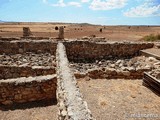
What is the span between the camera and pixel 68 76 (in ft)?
24.3

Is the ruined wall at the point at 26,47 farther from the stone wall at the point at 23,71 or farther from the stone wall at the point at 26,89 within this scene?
the stone wall at the point at 26,89

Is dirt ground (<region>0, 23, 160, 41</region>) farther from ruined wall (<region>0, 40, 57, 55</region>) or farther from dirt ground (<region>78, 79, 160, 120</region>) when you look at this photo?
dirt ground (<region>78, 79, 160, 120</region>)

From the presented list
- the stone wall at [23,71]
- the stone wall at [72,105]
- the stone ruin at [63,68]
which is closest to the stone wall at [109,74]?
the stone ruin at [63,68]

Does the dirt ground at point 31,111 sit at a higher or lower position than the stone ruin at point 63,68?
lower

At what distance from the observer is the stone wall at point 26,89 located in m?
8.91

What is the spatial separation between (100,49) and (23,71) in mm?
6303

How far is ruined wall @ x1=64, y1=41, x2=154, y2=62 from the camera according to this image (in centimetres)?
1686

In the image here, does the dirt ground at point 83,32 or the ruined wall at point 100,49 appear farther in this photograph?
the dirt ground at point 83,32

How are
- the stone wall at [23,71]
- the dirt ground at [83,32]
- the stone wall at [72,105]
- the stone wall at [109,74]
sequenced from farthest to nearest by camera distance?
the dirt ground at [83,32]
the stone wall at [23,71]
the stone wall at [109,74]
the stone wall at [72,105]

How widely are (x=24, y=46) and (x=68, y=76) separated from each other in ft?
33.7

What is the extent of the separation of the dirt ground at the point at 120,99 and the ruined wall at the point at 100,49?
634cm

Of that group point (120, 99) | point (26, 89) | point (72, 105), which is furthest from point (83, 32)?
point (72, 105)

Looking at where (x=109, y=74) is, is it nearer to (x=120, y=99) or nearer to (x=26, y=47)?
(x=120, y=99)

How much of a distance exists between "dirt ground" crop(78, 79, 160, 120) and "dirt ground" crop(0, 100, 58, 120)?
1.34m
